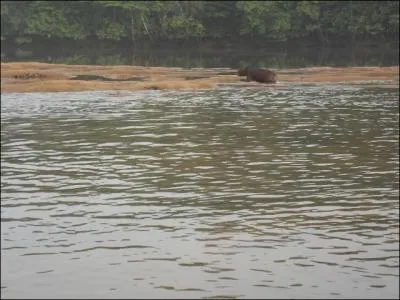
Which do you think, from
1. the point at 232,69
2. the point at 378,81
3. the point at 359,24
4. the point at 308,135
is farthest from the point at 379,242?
the point at 359,24

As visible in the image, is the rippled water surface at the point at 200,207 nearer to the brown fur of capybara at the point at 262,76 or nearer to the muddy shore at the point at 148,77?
the muddy shore at the point at 148,77

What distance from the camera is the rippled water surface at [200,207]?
830cm

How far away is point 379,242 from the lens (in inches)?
383

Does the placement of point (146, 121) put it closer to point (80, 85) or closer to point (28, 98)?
point (28, 98)

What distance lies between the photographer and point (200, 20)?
81375 mm

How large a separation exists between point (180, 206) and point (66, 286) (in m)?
4.18

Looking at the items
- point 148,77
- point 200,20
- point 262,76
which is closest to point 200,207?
point 262,76

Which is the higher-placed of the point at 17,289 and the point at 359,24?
the point at 359,24

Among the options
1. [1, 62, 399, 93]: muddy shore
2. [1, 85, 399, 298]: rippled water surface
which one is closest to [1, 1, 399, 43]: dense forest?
[1, 62, 399, 93]: muddy shore

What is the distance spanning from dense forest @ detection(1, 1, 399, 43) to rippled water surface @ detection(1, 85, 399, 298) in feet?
168

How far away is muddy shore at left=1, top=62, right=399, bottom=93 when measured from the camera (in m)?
37.9

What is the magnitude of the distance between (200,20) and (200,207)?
71.4 metres

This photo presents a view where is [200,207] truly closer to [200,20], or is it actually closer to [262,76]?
[262,76]

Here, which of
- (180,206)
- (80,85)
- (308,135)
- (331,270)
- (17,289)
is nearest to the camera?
(17,289)
